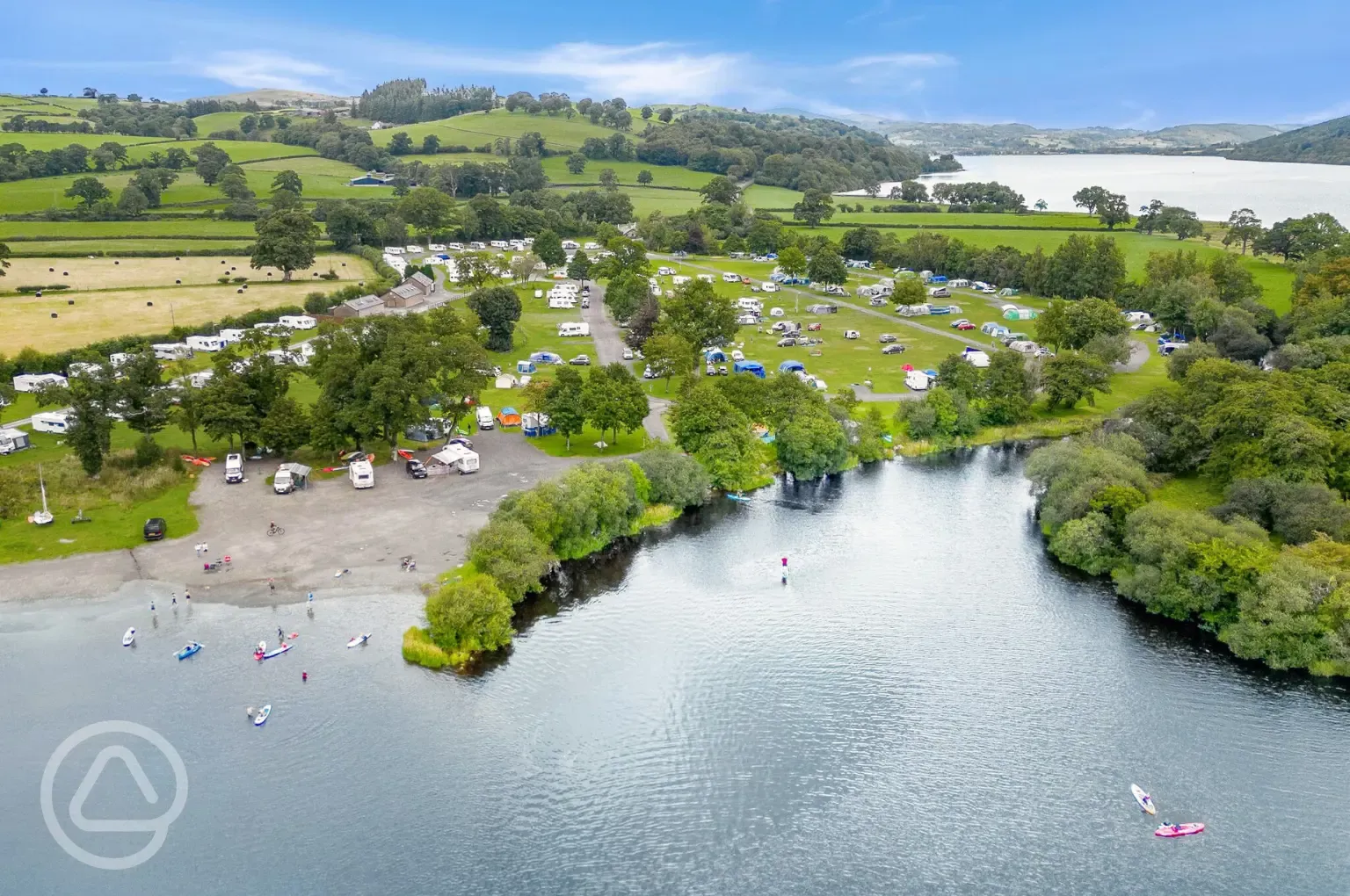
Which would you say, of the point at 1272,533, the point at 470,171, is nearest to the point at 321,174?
the point at 470,171

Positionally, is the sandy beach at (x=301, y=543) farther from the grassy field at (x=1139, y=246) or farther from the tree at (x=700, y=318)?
the grassy field at (x=1139, y=246)

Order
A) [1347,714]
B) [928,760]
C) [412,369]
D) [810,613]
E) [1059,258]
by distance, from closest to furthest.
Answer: [928,760] < [1347,714] < [810,613] < [412,369] < [1059,258]

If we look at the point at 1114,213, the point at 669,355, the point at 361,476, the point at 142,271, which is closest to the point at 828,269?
the point at 669,355

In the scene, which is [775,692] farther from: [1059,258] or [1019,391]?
[1059,258]

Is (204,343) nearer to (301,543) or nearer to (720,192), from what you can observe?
(301,543)

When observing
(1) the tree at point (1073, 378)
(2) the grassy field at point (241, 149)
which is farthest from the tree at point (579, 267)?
(2) the grassy field at point (241, 149)
